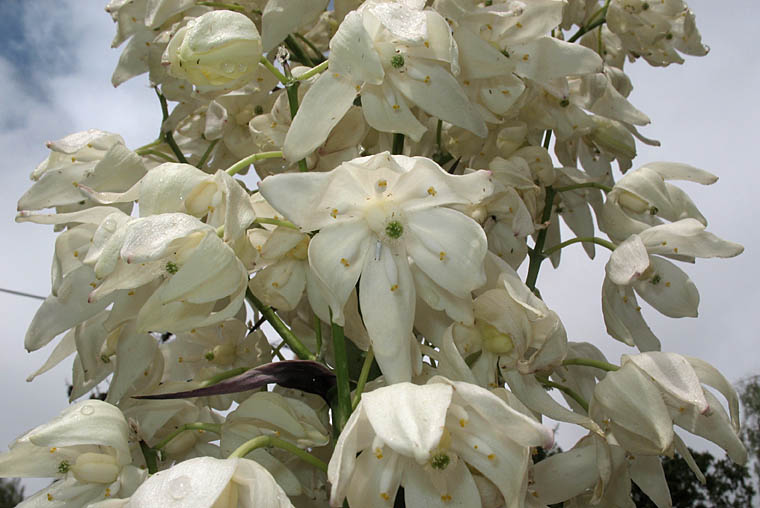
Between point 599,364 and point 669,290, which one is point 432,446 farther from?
point 669,290

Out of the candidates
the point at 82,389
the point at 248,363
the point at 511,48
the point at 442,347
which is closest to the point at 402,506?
the point at 442,347

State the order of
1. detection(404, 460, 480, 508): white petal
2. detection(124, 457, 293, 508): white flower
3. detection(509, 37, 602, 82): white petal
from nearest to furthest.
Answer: detection(124, 457, 293, 508): white flower
detection(404, 460, 480, 508): white petal
detection(509, 37, 602, 82): white petal

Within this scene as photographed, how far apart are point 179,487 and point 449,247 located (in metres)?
0.28

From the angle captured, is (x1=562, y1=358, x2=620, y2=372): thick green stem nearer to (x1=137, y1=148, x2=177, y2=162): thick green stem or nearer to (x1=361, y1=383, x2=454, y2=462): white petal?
(x1=361, y1=383, x2=454, y2=462): white petal

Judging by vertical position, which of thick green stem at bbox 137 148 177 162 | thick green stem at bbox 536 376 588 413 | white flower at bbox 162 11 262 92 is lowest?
thick green stem at bbox 536 376 588 413

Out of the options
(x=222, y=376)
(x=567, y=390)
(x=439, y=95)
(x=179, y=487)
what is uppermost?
(x=439, y=95)

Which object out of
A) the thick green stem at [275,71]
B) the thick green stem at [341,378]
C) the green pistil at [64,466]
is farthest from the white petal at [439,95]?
the green pistil at [64,466]

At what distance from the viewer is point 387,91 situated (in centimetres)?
71

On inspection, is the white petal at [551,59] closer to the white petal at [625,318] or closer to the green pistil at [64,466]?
the white petal at [625,318]

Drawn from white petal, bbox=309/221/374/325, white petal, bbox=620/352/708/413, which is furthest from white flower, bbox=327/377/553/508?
white petal, bbox=620/352/708/413

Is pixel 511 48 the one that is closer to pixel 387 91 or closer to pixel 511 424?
pixel 387 91

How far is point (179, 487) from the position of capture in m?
0.49

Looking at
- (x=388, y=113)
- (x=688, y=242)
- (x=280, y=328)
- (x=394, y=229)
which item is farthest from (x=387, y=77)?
(x=688, y=242)

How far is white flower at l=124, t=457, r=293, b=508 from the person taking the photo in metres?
0.48
